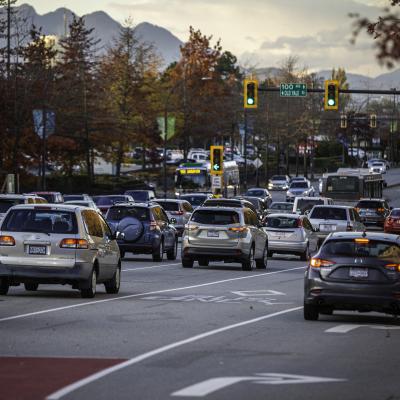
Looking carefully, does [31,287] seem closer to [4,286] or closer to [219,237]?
[4,286]

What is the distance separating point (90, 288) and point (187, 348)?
7902 millimetres

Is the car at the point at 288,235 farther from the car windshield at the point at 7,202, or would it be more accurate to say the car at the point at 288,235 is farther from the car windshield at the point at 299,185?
the car windshield at the point at 299,185

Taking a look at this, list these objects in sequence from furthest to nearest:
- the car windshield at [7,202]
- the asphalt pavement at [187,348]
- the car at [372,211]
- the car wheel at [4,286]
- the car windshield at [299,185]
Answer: the car windshield at [299,185] → the car at [372,211] → the car windshield at [7,202] → the car wheel at [4,286] → the asphalt pavement at [187,348]

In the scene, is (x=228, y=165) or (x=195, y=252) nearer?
(x=195, y=252)

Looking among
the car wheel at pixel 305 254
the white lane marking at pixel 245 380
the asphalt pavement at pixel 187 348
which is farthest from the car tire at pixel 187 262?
the white lane marking at pixel 245 380

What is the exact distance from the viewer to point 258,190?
8800 cm

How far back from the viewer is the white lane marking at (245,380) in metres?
11.9

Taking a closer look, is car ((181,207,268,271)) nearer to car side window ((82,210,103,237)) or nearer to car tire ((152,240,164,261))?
car tire ((152,240,164,261))

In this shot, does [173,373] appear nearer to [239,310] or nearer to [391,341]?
[391,341]

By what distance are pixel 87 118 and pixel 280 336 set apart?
74497 millimetres

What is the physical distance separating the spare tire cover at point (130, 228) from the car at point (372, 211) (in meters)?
33.2

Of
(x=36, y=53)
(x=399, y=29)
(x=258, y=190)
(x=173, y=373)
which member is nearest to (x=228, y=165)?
(x=258, y=190)

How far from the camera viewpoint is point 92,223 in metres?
24.0

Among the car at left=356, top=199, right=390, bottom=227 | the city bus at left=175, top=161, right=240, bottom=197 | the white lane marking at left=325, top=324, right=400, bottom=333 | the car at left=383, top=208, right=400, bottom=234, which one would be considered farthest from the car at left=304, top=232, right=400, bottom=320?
the city bus at left=175, top=161, right=240, bottom=197
